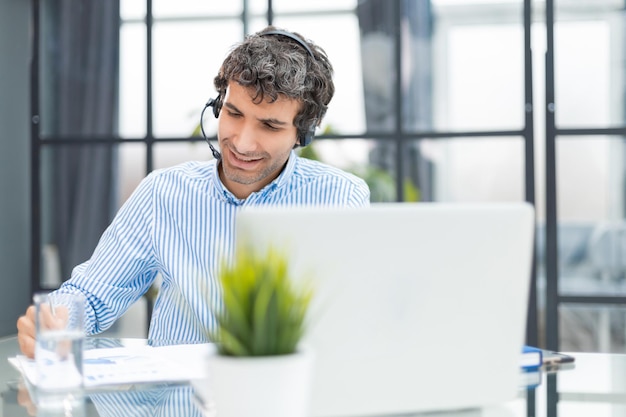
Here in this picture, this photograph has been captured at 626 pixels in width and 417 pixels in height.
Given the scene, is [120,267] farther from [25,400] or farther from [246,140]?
[25,400]

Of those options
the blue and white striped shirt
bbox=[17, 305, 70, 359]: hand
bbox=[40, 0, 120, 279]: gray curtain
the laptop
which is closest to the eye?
the blue and white striped shirt

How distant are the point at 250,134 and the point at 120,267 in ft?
1.43

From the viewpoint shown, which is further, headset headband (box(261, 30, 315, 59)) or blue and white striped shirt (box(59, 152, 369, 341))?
headset headband (box(261, 30, 315, 59))

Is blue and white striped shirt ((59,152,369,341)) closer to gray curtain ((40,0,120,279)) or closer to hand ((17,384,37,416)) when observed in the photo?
hand ((17,384,37,416))

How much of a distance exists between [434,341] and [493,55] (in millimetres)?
3462

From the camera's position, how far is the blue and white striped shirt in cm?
Result: 201

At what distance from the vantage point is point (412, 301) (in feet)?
3.73

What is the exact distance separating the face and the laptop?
92 centimetres

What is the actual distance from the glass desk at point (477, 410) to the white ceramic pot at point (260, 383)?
0.22 meters

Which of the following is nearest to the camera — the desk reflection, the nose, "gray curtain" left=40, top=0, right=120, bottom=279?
the desk reflection

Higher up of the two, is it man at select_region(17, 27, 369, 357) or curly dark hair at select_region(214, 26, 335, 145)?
curly dark hair at select_region(214, 26, 335, 145)

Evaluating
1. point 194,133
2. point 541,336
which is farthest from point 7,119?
point 541,336

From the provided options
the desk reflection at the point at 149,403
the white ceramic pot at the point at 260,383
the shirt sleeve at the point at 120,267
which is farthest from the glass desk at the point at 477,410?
the shirt sleeve at the point at 120,267

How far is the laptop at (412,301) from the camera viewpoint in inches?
43.8
